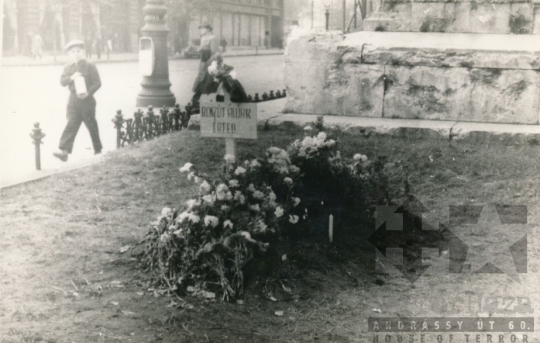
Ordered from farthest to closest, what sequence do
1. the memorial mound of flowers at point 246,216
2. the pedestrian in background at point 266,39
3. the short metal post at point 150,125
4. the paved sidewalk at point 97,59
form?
the paved sidewalk at point 97,59, the pedestrian in background at point 266,39, the short metal post at point 150,125, the memorial mound of flowers at point 246,216

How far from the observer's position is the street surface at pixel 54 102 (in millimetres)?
8812

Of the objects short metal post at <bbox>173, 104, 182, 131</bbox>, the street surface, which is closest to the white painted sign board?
the street surface

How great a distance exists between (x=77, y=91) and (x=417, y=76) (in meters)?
4.22

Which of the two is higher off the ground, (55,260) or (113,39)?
(113,39)

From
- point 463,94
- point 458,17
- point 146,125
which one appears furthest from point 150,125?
point 458,17

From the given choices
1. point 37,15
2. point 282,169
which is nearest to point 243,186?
point 282,169

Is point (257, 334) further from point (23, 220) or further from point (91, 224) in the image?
point (23, 220)

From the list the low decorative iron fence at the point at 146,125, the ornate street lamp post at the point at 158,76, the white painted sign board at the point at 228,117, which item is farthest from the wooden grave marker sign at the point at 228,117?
the ornate street lamp post at the point at 158,76

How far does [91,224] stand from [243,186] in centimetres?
177

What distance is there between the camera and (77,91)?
868 centimetres

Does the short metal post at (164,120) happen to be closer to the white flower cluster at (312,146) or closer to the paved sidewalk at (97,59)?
the white flower cluster at (312,146)

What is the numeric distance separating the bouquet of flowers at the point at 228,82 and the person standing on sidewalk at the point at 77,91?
385 cm

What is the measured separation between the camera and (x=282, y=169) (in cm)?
518

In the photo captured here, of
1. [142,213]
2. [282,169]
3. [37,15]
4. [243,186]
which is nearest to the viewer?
[243,186]
